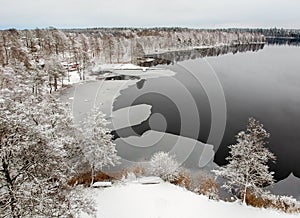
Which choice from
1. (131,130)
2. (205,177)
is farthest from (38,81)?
(205,177)

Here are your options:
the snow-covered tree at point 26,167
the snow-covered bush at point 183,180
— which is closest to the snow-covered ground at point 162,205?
the snow-covered bush at point 183,180

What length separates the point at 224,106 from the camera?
33.8m

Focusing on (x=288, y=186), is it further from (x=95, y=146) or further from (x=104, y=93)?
(x=104, y=93)

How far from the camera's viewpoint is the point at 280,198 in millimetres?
16938

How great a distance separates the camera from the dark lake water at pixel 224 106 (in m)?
24.4

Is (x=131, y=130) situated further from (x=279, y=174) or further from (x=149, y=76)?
(x=149, y=76)

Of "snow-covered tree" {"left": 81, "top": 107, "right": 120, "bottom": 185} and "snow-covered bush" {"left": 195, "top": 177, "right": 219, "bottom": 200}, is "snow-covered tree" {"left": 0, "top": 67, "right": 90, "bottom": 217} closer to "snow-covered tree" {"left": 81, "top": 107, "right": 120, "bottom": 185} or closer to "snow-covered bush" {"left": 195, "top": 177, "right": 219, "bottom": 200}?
"snow-covered tree" {"left": 81, "top": 107, "right": 120, "bottom": 185}

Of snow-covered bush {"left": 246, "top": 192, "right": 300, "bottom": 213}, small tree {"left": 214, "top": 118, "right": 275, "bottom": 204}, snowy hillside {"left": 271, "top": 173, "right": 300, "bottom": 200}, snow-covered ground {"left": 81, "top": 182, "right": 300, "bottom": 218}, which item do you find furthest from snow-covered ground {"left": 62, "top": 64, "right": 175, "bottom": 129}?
snowy hillside {"left": 271, "top": 173, "right": 300, "bottom": 200}

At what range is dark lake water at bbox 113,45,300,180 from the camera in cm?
2441

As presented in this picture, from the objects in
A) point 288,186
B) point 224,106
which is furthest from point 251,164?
point 224,106

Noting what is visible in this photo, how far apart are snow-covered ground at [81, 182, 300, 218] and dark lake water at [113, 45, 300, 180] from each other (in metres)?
5.52

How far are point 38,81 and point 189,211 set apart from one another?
78.8 ft

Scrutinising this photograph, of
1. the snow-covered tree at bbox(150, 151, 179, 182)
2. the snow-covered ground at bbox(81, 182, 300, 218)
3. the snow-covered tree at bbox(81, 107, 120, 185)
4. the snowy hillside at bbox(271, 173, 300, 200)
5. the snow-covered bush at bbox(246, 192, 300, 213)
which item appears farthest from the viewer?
the snow-covered tree at bbox(150, 151, 179, 182)

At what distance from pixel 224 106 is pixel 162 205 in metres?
20.9
